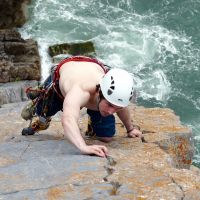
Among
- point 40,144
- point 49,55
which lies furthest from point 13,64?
point 40,144

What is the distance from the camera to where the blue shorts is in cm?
675

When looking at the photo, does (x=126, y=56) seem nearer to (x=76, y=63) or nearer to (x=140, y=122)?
(x=140, y=122)

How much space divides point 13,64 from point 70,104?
40.6ft

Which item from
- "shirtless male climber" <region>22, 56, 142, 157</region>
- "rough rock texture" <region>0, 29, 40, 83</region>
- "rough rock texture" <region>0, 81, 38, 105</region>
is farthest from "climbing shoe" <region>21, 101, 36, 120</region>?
"rough rock texture" <region>0, 29, 40, 83</region>

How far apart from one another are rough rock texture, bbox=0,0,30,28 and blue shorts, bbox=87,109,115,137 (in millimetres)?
16372

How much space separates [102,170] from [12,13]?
18.4 metres

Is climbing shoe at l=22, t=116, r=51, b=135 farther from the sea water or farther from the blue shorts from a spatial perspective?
the sea water

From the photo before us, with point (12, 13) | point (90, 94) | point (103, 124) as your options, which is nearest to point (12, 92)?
point (12, 13)

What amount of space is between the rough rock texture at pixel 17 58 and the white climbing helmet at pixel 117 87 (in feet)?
37.8

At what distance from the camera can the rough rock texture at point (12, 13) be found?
22281mm

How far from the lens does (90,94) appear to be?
5.95 metres

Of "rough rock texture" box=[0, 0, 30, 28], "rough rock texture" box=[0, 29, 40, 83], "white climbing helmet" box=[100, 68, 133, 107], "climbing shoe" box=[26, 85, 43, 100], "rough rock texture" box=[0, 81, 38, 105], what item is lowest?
"rough rock texture" box=[0, 81, 38, 105]

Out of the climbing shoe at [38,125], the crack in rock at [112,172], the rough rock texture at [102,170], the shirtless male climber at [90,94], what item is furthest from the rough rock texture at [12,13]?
the crack in rock at [112,172]

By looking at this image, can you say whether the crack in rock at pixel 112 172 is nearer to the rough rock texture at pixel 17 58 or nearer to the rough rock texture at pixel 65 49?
the rough rock texture at pixel 17 58
